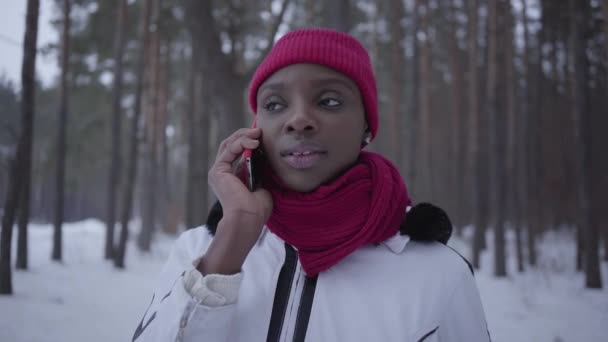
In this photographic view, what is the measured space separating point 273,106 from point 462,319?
100cm

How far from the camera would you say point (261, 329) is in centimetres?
126

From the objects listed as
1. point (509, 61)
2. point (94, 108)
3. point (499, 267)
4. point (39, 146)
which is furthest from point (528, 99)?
point (39, 146)

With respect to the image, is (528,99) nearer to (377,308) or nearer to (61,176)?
(377,308)

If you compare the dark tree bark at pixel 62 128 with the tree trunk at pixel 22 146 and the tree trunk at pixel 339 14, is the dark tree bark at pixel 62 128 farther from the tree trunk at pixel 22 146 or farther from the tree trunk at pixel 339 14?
the tree trunk at pixel 339 14

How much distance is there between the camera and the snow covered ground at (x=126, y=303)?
415 centimetres

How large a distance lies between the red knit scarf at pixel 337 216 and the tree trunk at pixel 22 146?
480 centimetres

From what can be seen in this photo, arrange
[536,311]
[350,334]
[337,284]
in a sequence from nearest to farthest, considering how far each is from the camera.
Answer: [350,334], [337,284], [536,311]

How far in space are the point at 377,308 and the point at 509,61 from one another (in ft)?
32.8

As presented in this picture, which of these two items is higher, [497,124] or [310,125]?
[497,124]

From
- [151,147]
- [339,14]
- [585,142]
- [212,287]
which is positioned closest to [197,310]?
[212,287]

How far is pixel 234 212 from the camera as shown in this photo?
1227 mm

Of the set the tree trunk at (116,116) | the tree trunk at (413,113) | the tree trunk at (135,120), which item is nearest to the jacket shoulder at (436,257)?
the tree trunk at (413,113)

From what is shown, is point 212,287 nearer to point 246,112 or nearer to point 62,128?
point 62,128

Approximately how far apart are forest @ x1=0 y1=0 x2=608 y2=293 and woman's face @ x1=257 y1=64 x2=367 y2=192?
3688mm
